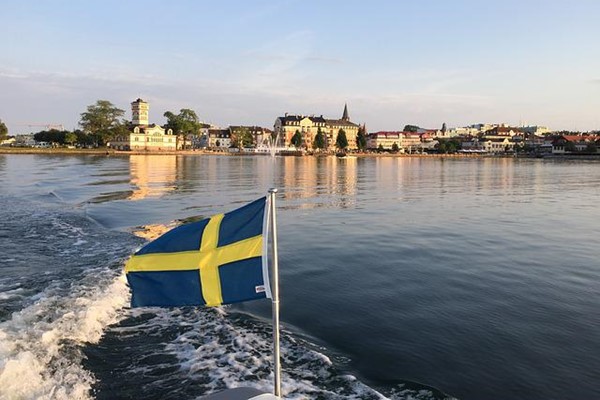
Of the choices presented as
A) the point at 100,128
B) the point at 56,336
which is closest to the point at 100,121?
the point at 100,128

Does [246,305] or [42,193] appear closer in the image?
[246,305]

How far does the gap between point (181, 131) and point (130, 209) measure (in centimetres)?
17269

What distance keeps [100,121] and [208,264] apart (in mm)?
200149

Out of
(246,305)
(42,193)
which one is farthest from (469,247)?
(42,193)

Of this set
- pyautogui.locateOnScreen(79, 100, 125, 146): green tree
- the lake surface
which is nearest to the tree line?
pyautogui.locateOnScreen(79, 100, 125, 146): green tree

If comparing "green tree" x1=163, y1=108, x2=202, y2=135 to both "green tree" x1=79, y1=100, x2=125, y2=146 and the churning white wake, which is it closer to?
"green tree" x1=79, y1=100, x2=125, y2=146

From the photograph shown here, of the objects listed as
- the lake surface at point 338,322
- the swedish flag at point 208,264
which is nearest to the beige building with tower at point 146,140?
the lake surface at point 338,322

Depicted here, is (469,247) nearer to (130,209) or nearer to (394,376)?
(394,376)

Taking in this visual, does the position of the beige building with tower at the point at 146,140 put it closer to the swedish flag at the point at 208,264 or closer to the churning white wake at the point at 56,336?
the churning white wake at the point at 56,336

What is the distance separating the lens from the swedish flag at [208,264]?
183 inches

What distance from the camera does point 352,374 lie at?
24.2 ft

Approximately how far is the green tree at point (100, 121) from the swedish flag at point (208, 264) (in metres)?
193

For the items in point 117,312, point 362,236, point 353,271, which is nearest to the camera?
point 117,312

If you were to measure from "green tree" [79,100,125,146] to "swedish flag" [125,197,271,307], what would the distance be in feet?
634
